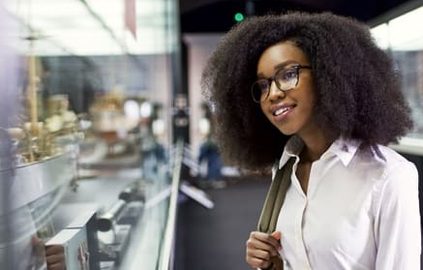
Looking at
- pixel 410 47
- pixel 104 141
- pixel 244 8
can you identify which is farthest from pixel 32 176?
pixel 244 8

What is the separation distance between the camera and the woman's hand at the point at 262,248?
4.32ft

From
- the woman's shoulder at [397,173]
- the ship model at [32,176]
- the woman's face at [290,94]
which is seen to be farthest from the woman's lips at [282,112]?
the ship model at [32,176]

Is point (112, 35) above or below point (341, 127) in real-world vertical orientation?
above

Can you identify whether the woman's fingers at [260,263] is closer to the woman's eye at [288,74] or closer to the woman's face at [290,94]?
the woman's face at [290,94]

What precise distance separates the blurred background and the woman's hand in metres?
0.43

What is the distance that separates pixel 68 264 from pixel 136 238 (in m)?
1.68

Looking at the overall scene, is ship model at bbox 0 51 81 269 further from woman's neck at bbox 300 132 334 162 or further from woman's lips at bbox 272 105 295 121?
woman's neck at bbox 300 132 334 162

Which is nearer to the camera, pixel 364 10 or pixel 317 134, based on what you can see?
pixel 317 134

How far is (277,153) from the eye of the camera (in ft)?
5.31

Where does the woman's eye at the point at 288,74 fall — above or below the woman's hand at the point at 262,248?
above

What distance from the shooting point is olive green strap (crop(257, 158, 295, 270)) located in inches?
53.4

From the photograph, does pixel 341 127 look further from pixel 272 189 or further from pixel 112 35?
pixel 112 35

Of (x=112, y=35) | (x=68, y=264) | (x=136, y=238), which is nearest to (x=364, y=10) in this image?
(x=112, y=35)

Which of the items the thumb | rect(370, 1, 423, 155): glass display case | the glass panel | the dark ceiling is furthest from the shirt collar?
the dark ceiling
